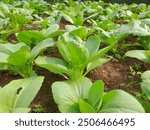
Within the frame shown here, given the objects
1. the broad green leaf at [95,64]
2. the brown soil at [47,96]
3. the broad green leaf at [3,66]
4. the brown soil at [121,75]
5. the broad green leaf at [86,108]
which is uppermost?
the broad green leaf at [86,108]

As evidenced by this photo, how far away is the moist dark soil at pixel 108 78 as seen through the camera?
1.41m

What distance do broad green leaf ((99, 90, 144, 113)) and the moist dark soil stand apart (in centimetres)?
25

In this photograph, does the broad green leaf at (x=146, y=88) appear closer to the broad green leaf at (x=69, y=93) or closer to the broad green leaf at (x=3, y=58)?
the broad green leaf at (x=69, y=93)

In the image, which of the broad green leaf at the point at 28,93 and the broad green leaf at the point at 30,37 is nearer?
the broad green leaf at the point at 28,93

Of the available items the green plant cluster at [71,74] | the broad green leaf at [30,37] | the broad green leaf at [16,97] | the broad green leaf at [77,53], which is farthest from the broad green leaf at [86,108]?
the broad green leaf at [30,37]

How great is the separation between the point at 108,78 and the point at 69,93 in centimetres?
42

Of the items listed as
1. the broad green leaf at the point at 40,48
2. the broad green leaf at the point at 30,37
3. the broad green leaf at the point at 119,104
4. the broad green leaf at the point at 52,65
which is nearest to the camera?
the broad green leaf at the point at 119,104

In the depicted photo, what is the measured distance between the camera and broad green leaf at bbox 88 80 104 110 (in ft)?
3.86

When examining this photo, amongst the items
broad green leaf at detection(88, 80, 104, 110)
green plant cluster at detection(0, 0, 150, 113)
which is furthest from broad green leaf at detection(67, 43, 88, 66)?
broad green leaf at detection(88, 80, 104, 110)

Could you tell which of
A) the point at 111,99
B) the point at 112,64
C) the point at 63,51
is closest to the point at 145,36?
the point at 112,64

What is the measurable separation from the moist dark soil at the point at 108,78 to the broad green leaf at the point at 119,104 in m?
0.25

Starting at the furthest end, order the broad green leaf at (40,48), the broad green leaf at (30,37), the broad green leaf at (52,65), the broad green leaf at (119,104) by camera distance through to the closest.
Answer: the broad green leaf at (30,37) → the broad green leaf at (40,48) → the broad green leaf at (52,65) → the broad green leaf at (119,104)

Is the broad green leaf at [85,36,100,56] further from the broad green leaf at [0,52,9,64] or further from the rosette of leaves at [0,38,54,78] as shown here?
the broad green leaf at [0,52,9,64]

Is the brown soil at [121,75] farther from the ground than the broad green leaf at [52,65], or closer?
closer
